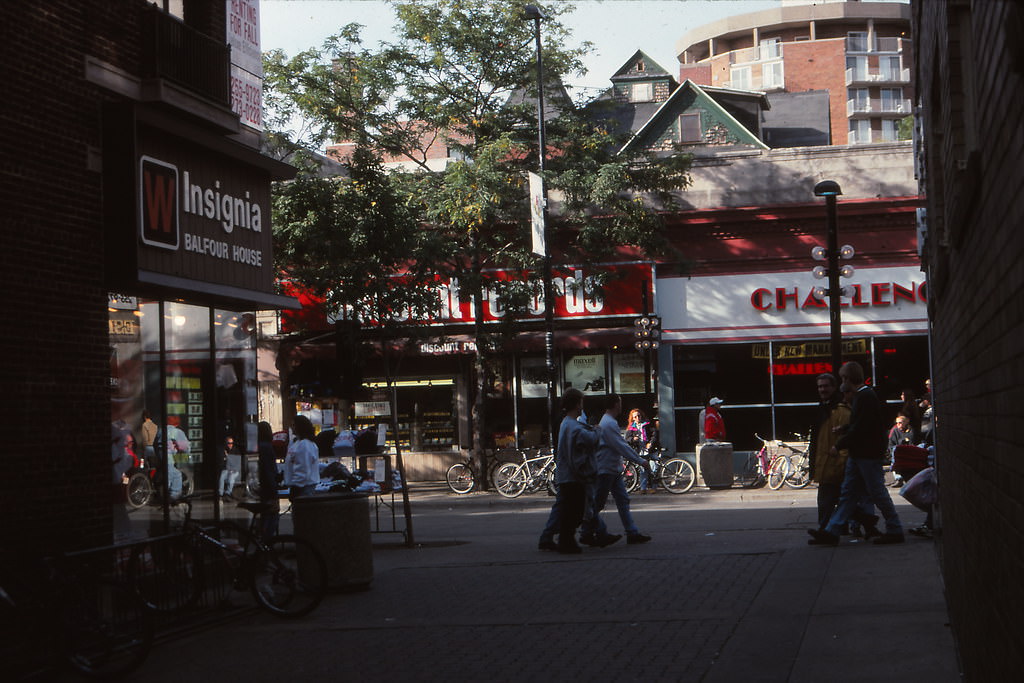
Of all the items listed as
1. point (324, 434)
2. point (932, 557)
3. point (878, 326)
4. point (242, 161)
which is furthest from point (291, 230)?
point (932, 557)

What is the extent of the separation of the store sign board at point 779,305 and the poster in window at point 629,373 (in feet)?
3.28

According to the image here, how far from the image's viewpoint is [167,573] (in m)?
10.2

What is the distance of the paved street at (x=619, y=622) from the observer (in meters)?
7.99

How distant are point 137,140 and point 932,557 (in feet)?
28.2

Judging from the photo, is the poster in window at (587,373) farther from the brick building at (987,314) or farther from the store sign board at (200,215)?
the brick building at (987,314)

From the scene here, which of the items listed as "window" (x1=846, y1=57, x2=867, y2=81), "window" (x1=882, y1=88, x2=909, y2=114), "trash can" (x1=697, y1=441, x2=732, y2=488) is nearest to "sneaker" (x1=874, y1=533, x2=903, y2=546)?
"trash can" (x1=697, y1=441, x2=732, y2=488)

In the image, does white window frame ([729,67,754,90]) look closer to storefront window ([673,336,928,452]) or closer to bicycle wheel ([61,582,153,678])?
storefront window ([673,336,928,452])

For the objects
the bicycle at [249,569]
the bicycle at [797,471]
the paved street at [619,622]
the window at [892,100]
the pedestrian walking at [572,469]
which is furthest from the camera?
the window at [892,100]

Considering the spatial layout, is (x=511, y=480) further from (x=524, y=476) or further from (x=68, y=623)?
(x=68, y=623)

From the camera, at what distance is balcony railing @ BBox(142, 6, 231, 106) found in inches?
480

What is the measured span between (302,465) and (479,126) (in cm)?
1415

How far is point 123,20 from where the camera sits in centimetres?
1176

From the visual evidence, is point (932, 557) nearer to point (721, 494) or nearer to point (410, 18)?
point (721, 494)

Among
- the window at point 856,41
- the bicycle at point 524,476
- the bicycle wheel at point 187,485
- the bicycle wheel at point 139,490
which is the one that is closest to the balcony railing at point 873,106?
the window at point 856,41
